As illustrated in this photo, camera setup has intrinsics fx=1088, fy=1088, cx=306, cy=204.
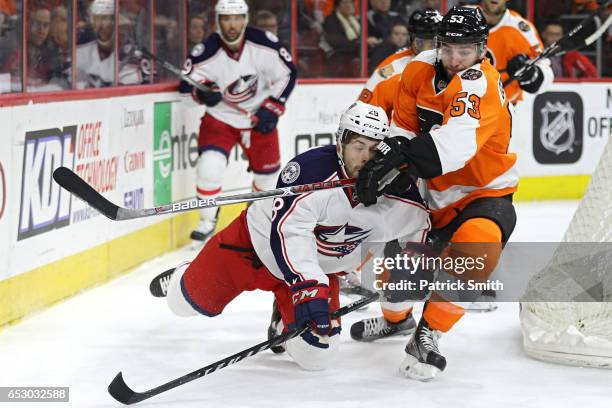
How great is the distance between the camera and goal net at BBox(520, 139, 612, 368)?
3201 mm

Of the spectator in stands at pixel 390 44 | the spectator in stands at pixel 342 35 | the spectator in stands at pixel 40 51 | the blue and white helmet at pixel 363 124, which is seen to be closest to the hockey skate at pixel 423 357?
the blue and white helmet at pixel 363 124

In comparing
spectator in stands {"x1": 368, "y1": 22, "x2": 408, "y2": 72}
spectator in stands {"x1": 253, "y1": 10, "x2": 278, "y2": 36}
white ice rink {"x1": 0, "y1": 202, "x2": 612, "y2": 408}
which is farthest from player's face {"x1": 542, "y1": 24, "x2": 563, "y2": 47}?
white ice rink {"x1": 0, "y1": 202, "x2": 612, "y2": 408}

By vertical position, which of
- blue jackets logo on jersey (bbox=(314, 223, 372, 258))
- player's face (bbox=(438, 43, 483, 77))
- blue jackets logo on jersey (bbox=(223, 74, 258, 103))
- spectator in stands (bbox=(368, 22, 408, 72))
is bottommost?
blue jackets logo on jersey (bbox=(314, 223, 372, 258))

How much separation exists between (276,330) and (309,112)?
3.31 metres

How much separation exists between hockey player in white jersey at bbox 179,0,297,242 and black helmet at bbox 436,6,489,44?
2.45 metres

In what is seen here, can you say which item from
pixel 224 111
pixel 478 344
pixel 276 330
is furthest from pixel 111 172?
pixel 478 344

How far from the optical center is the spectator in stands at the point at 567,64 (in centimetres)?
723

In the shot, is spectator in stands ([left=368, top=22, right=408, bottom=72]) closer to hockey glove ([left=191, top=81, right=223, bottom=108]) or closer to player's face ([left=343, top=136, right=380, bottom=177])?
hockey glove ([left=191, top=81, right=223, bottom=108])

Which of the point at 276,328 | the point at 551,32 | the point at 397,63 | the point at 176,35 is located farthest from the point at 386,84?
the point at 551,32

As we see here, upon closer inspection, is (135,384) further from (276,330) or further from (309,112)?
Answer: (309,112)

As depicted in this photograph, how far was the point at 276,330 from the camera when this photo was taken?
341 cm

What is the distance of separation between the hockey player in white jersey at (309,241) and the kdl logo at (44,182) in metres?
0.74

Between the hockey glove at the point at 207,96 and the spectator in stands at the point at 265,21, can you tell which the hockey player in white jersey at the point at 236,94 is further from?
the spectator in stands at the point at 265,21

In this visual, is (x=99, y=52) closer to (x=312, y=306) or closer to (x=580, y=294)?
(x=312, y=306)
